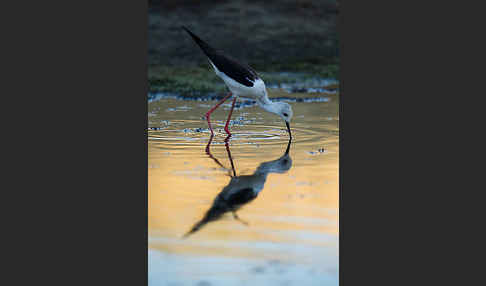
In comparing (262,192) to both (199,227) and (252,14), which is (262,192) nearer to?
(199,227)

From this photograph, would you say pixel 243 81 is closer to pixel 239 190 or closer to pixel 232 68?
pixel 232 68

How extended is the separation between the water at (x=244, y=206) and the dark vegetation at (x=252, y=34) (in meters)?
7.87

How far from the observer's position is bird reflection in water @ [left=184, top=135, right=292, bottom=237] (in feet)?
17.7

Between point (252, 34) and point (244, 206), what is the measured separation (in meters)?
14.1

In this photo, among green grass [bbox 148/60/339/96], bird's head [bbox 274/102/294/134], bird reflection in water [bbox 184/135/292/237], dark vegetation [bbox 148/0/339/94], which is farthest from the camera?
dark vegetation [bbox 148/0/339/94]

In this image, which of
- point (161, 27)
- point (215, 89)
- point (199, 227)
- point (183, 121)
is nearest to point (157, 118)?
point (183, 121)

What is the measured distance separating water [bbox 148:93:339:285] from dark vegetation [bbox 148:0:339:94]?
787cm

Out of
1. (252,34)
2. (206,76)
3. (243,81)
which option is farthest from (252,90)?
(252,34)

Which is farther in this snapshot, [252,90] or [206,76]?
[206,76]

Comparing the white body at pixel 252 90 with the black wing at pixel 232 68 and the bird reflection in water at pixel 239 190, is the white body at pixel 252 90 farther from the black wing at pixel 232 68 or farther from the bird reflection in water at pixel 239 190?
the bird reflection in water at pixel 239 190

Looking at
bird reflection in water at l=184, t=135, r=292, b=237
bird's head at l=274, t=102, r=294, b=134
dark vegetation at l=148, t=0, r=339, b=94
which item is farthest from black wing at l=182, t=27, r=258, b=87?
dark vegetation at l=148, t=0, r=339, b=94

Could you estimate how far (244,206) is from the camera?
5.63 meters

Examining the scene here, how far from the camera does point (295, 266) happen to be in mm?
4375

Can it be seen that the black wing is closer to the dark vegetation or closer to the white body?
the white body
